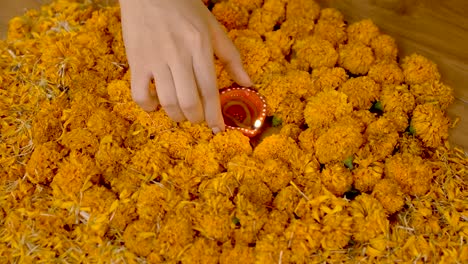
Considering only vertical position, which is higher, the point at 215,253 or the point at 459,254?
the point at 459,254

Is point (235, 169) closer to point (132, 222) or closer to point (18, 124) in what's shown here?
point (132, 222)

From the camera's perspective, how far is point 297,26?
3.94 feet

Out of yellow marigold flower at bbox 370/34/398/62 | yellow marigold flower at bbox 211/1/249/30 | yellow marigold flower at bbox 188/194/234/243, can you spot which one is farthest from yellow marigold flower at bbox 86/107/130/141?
yellow marigold flower at bbox 370/34/398/62

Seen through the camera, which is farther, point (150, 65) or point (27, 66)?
point (27, 66)

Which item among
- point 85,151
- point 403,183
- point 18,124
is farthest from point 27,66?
point 403,183

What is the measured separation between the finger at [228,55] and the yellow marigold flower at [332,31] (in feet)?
0.74

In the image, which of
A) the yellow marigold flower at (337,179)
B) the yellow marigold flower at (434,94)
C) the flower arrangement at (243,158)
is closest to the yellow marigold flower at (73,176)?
the flower arrangement at (243,158)

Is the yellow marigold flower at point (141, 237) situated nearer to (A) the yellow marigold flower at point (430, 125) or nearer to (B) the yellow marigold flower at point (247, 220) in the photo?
(B) the yellow marigold flower at point (247, 220)

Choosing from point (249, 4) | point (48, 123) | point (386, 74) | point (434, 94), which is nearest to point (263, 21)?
point (249, 4)

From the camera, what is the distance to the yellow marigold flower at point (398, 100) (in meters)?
1.08

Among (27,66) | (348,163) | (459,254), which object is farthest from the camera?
(27,66)

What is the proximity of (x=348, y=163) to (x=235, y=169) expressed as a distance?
22 centimetres

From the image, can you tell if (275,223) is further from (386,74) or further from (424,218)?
(386,74)

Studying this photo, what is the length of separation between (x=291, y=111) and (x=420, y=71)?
29 centimetres
